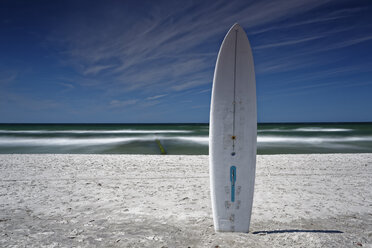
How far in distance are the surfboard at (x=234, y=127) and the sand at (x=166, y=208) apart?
492mm

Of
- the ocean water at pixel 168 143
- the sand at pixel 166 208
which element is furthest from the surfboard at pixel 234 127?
the ocean water at pixel 168 143

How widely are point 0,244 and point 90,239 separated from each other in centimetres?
111

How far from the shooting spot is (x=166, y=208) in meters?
4.33

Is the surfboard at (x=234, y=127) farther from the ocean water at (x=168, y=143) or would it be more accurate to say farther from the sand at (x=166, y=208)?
the ocean water at (x=168, y=143)

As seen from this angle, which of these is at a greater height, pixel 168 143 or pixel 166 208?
pixel 166 208

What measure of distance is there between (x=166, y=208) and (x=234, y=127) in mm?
2188

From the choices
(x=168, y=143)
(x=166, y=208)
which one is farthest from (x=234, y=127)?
(x=168, y=143)

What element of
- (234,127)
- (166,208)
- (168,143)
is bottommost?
(168,143)

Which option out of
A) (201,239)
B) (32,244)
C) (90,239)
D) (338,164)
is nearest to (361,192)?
(338,164)

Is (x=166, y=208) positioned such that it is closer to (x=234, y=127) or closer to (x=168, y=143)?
(x=234, y=127)

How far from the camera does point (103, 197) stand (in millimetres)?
4957

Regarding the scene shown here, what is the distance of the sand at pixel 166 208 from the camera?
123 inches

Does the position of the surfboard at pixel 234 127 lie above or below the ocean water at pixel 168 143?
above

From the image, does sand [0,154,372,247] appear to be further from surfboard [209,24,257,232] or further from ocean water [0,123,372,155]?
ocean water [0,123,372,155]
